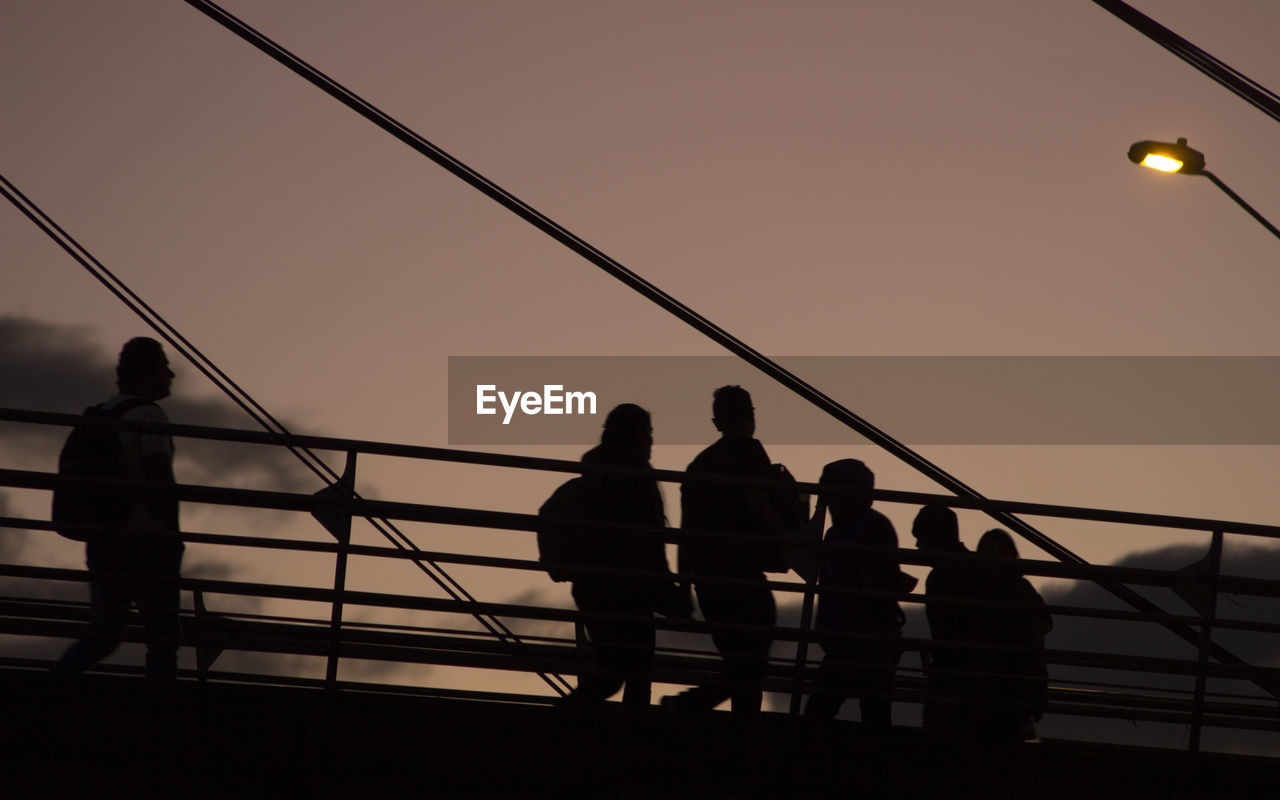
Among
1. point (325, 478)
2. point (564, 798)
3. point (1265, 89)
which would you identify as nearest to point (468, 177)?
point (325, 478)

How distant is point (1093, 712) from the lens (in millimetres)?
7129

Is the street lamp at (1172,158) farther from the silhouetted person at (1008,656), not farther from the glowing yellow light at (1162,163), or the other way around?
the silhouetted person at (1008,656)

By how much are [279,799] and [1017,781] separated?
317 cm

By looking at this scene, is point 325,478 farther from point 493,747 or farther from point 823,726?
point 823,726

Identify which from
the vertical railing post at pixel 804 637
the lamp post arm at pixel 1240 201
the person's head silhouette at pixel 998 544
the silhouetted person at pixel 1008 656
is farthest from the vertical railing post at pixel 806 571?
the lamp post arm at pixel 1240 201

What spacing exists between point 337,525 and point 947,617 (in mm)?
2925

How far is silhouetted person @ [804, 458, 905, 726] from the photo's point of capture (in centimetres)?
682

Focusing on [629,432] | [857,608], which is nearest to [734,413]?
[629,432]

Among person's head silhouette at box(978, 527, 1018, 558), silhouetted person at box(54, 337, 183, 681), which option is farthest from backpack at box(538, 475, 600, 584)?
person's head silhouette at box(978, 527, 1018, 558)

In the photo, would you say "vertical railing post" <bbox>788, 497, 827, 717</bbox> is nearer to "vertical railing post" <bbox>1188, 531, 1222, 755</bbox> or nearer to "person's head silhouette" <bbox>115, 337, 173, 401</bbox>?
"vertical railing post" <bbox>1188, 531, 1222, 755</bbox>

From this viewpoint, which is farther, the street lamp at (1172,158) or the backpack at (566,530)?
the street lamp at (1172,158)

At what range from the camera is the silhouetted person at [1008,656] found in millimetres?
6938

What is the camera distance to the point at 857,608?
23.2ft

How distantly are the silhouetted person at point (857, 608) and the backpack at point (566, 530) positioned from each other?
41.8 inches
